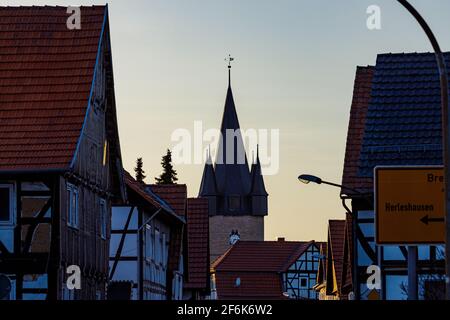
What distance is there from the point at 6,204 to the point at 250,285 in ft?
288

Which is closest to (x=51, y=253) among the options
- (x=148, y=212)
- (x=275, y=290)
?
(x=148, y=212)

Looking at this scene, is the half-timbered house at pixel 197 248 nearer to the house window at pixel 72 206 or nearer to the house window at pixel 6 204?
the house window at pixel 72 206

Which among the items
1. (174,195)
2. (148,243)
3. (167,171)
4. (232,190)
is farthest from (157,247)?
(232,190)

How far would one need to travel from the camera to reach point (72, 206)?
1278 inches

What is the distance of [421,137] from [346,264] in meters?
10.8

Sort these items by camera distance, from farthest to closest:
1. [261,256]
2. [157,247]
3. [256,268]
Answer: [261,256], [256,268], [157,247]

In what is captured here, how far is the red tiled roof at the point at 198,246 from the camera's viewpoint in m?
53.7

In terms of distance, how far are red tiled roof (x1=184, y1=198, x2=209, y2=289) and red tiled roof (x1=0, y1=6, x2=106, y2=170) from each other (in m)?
19.6

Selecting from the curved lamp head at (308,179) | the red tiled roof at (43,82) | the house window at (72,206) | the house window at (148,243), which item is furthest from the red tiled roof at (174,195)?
the curved lamp head at (308,179)

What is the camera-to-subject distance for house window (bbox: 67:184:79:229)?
31891mm

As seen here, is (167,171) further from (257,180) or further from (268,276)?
(257,180)

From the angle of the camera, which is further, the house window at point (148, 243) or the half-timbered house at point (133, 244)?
the house window at point (148, 243)

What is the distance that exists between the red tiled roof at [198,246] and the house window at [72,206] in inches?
823

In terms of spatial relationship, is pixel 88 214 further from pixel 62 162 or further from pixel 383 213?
pixel 383 213
